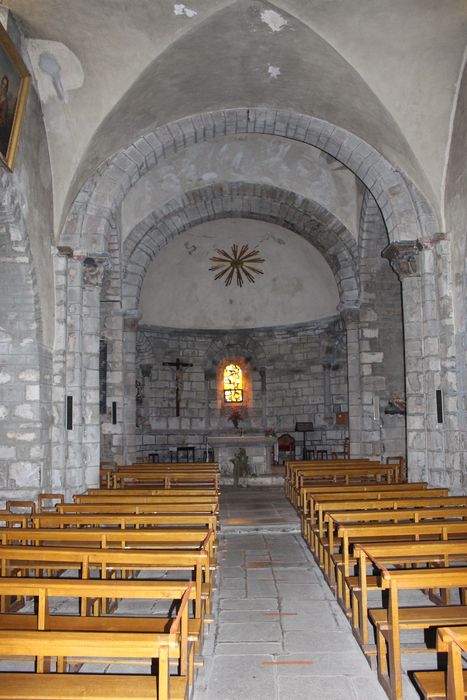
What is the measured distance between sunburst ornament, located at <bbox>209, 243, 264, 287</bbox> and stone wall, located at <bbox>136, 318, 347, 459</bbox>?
2.02m

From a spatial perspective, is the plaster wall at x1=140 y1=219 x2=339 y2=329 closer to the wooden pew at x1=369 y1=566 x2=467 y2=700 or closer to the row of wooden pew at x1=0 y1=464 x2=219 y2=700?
the row of wooden pew at x1=0 y1=464 x2=219 y2=700

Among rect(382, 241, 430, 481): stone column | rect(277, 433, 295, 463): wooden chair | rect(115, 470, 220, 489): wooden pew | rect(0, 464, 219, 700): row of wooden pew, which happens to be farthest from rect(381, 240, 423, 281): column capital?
rect(277, 433, 295, 463): wooden chair

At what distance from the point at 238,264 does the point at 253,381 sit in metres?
4.25

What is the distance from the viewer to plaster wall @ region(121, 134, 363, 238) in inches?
630

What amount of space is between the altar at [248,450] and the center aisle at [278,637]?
26.8 feet

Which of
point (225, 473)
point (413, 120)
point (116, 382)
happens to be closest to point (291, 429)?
point (225, 473)

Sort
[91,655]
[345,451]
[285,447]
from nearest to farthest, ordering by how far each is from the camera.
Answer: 1. [91,655]
2. [345,451]
3. [285,447]

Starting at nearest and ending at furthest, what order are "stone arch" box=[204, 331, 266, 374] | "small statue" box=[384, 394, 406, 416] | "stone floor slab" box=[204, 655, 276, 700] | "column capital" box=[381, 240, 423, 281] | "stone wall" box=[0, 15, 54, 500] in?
"stone floor slab" box=[204, 655, 276, 700], "stone wall" box=[0, 15, 54, 500], "column capital" box=[381, 240, 423, 281], "small statue" box=[384, 394, 406, 416], "stone arch" box=[204, 331, 266, 374]

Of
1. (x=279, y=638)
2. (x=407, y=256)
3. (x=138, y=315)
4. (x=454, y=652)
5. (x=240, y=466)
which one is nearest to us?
(x=454, y=652)

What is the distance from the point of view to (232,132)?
13.0 m

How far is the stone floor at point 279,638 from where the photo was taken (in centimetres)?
411

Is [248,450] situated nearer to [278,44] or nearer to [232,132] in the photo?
[232,132]

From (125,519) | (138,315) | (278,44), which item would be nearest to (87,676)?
(125,519)

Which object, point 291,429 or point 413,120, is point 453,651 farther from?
point 291,429
